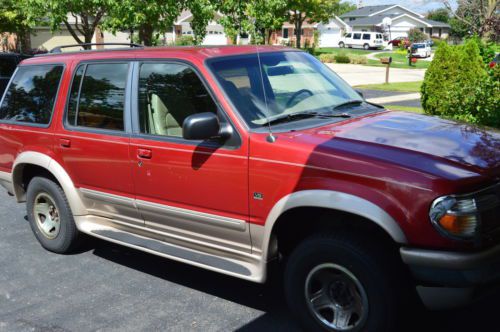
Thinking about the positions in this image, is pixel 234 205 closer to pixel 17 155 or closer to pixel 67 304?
pixel 67 304

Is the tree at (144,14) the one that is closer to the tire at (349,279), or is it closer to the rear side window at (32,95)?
the rear side window at (32,95)

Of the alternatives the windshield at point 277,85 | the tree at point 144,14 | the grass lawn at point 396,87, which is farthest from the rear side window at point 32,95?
the grass lawn at point 396,87

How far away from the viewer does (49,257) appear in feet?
18.6

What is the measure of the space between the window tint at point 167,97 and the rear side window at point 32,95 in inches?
48.0

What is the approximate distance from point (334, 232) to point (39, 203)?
3383 mm

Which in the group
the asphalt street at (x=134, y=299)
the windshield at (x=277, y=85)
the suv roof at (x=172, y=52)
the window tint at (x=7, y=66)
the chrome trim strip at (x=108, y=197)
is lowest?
the asphalt street at (x=134, y=299)

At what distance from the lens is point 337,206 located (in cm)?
345

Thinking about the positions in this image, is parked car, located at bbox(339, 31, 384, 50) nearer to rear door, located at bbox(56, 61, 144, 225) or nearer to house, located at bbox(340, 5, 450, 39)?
house, located at bbox(340, 5, 450, 39)

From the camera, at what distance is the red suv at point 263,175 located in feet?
10.8

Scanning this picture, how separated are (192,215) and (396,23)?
98741mm

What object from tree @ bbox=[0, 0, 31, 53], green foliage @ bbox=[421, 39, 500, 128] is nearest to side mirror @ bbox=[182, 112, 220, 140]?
green foliage @ bbox=[421, 39, 500, 128]

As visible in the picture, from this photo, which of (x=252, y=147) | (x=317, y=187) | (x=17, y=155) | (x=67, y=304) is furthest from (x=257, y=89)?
(x=17, y=155)

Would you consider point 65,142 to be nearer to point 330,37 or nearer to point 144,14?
point 144,14

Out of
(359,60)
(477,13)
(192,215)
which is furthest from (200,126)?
(359,60)
